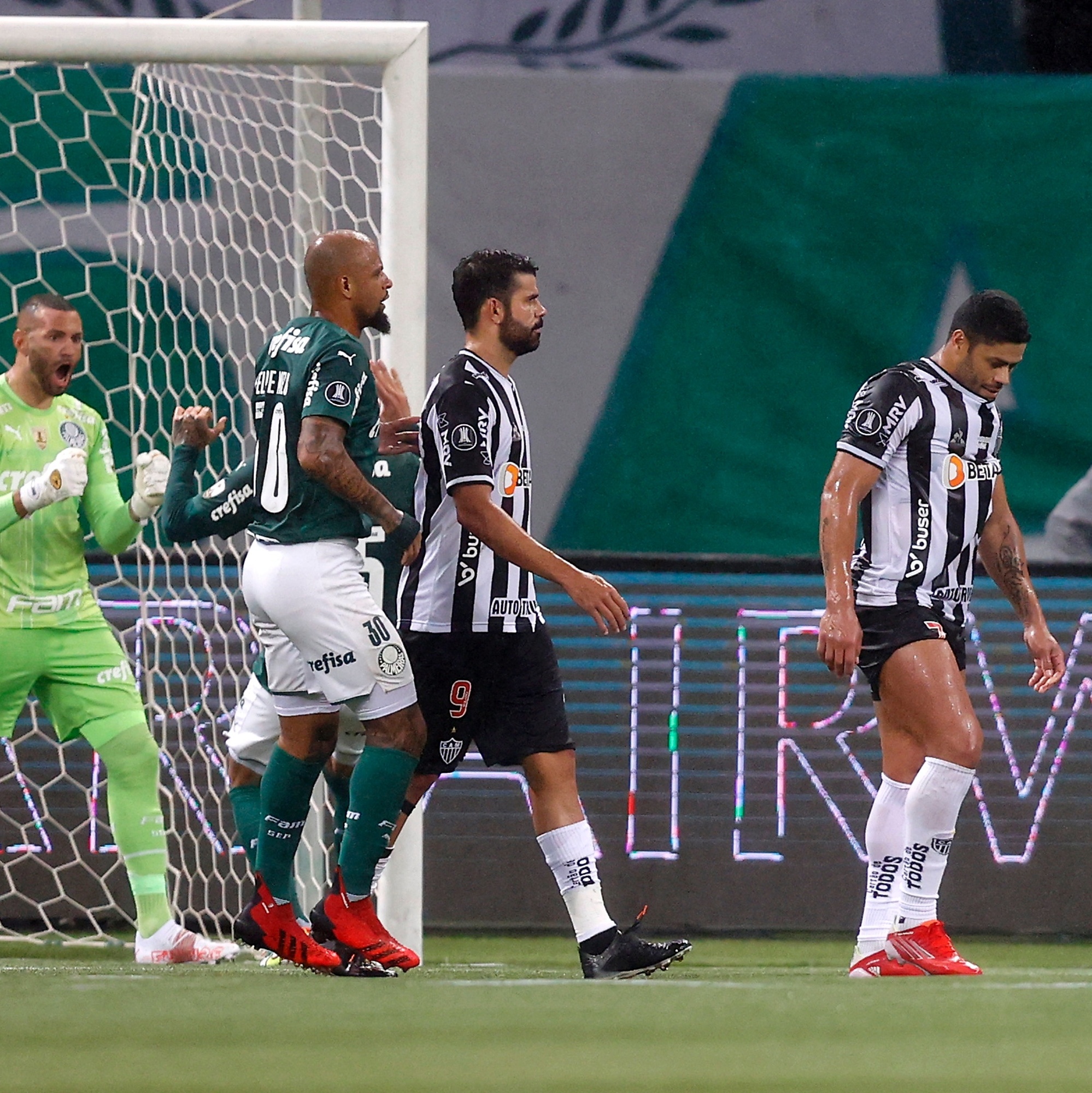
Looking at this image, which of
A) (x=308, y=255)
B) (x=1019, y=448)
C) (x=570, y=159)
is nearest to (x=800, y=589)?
(x=1019, y=448)

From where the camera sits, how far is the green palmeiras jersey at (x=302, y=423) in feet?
15.3

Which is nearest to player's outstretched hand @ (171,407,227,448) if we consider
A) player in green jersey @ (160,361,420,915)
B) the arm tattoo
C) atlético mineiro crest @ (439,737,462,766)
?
player in green jersey @ (160,361,420,915)

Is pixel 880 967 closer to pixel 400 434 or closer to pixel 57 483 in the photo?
pixel 400 434

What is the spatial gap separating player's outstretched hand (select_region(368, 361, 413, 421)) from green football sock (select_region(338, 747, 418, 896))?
39.6 inches

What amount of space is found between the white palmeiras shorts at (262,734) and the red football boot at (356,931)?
2.65 feet

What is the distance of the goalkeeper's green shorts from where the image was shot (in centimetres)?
579

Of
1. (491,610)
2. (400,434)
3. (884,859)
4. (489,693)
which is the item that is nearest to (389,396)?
(400,434)

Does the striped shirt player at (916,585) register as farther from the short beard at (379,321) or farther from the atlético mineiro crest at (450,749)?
the short beard at (379,321)

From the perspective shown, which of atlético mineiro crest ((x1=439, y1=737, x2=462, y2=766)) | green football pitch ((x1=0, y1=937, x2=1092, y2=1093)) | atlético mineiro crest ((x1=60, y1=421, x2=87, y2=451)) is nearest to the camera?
green football pitch ((x1=0, y1=937, x2=1092, y2=1093))

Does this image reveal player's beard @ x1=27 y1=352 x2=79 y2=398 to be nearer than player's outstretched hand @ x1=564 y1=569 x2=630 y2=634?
No

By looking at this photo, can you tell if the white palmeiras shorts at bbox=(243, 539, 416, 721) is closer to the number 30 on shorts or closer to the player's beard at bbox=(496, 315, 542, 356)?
the number 30 on shorts

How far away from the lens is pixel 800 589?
7469mm

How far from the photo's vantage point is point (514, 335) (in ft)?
16.7

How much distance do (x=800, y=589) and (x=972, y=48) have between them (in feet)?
7.88
